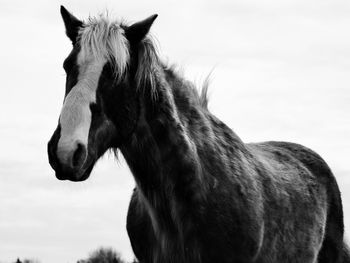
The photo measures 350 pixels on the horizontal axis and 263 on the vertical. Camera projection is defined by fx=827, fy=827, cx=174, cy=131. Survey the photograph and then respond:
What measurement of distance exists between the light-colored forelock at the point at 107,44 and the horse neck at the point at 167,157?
0.39m

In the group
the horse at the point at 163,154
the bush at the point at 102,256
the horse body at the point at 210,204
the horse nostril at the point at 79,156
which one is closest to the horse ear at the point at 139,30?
the horse at the point at 163,154

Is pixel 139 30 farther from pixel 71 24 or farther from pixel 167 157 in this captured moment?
pixel 167 157

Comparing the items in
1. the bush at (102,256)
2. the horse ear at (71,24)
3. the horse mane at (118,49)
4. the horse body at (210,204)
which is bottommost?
the horse body at (210,204)

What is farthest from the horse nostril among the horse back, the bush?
the bush

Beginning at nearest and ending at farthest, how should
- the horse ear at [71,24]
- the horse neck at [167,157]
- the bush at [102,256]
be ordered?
the horse neck at [167,157] < the horse ear at [71,24] < the bush at [102,256]

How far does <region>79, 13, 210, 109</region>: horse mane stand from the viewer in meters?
7.38

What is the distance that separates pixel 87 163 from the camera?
23.1ft

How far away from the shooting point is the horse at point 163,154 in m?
7.15

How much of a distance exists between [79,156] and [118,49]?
112 cm

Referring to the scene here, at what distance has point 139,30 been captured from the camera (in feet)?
25.3

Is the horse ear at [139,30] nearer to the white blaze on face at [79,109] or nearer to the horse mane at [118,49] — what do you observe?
the horse mane at [118,49]

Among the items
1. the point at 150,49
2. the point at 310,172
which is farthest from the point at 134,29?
the point at 310,172

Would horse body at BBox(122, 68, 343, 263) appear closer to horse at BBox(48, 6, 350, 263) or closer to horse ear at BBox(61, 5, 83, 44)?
horse at BBox(48, 6, 350, 263)

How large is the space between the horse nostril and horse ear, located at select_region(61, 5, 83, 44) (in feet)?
4.92
